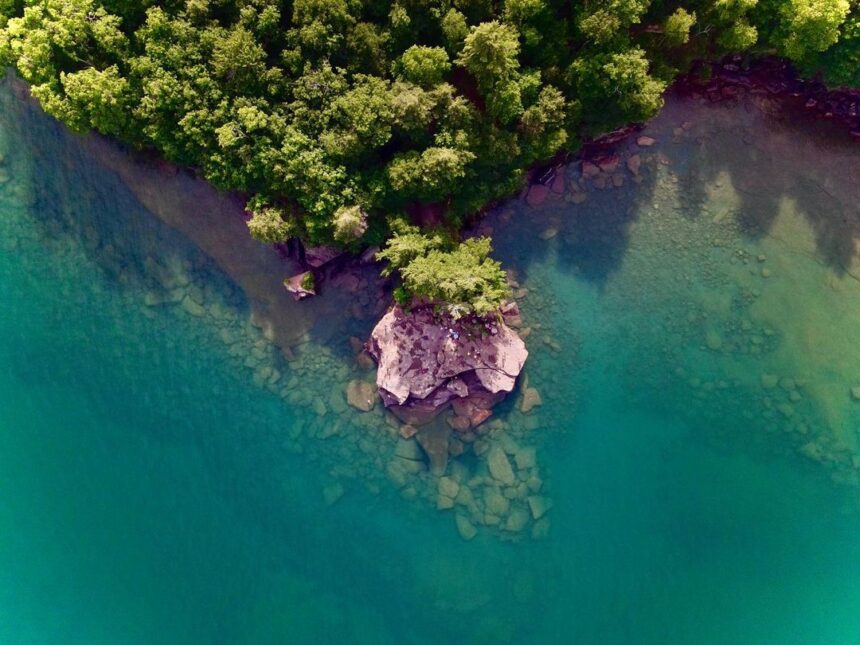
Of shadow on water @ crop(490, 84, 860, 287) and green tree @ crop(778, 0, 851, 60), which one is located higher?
green tree @ crop(778, 0, 851, 60)

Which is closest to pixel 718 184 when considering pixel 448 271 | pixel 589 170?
pixel 589 170

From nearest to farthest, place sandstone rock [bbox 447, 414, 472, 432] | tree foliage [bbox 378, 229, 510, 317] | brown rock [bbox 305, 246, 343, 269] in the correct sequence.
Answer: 1. tree foliage [bbox 378, 229, 510, 317]
2. brown rock [bbox 305, 246, 343, 269]
3. sandstone rock [bbox 447, 414, 472, 432]

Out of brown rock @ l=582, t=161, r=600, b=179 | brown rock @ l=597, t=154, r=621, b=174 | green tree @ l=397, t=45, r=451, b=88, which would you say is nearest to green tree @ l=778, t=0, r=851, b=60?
brown rock @ l=597, t=154, r=621, b=174

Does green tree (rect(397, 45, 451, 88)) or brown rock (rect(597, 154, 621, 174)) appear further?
brown rock (rect(597, 154, 621, 174))

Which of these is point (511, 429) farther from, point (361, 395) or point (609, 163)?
point (609, 163)

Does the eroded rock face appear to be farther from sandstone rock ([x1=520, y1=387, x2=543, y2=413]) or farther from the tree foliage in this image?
the tree foliage

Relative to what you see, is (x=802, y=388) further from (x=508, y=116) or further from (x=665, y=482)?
(x=508, y=116)

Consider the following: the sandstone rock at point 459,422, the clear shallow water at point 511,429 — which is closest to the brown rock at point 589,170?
the clear shallow water at point 511,429
